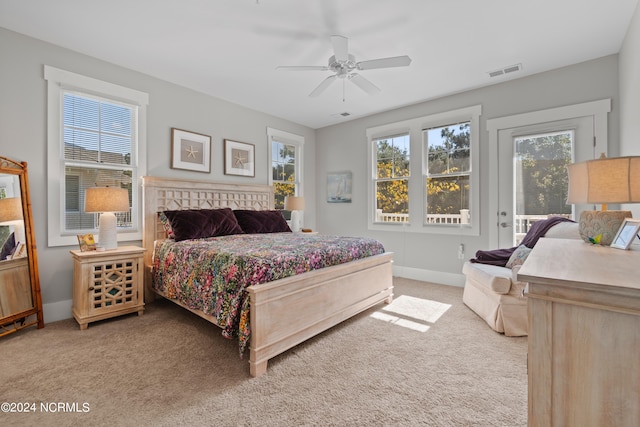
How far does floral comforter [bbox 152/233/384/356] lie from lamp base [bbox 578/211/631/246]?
175 centimetres

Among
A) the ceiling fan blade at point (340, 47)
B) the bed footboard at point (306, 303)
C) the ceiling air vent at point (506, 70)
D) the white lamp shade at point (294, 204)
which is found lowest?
the bed footboard at point (306, 303)

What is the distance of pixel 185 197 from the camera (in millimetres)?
3896

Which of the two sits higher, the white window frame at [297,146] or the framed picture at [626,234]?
the white window frame at [297,146]

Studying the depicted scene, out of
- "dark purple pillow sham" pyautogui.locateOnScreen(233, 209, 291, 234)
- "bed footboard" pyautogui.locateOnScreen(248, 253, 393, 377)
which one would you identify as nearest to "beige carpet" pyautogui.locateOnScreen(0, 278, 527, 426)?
"bed footboard" pyautogui.locateOnScreen(248, 253, 393, 377)

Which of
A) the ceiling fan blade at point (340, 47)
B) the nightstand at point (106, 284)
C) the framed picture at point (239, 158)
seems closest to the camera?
the ceiling fan blade at point (340, 47)

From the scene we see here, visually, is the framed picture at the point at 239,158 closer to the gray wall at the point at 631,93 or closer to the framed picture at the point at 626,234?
the framed picture at the point at 626,234

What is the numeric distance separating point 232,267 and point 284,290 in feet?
1.39

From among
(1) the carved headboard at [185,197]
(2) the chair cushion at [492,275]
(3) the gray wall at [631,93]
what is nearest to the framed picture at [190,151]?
(1) the carved headboard at [185,197]

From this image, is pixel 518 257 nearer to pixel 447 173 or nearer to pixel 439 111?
pixel 447 173

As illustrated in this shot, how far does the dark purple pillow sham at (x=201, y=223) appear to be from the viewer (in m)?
3.27

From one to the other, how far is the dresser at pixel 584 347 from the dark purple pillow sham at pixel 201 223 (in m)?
3.18

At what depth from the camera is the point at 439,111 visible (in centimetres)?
429

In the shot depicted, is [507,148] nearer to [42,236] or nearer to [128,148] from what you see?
[128,148]

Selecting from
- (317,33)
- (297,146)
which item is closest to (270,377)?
(317,33)
